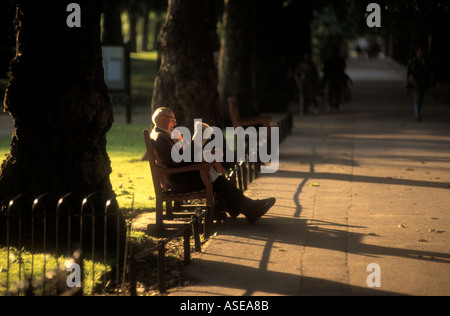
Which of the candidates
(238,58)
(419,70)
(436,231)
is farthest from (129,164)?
(419,70)

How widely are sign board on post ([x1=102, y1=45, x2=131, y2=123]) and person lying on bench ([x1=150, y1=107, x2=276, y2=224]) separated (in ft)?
49.4

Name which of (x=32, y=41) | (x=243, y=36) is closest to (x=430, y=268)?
(x=32, y=41)

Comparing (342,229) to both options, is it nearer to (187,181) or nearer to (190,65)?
(187,181)

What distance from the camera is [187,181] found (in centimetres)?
934

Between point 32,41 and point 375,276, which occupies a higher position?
point 32,41

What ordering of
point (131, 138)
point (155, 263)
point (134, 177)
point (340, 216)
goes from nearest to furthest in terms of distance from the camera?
1. point (155, 263)
2. point (340, 216)
3. point (134, 177)
4. point (131, 138)

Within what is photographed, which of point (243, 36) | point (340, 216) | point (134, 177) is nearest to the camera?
point (340, 216)

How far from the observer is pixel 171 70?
14.7 m

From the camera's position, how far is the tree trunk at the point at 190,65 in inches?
569

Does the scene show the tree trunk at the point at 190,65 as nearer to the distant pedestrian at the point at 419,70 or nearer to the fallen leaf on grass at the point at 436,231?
the fallen leaf on grass at the point at 436,231

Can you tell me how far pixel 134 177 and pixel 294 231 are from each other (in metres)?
5.78

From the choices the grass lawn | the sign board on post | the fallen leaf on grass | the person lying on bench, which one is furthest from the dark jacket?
the sign board on post

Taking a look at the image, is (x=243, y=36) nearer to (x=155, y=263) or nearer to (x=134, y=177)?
(x=134, y=177)

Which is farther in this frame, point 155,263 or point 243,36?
point 243,36
